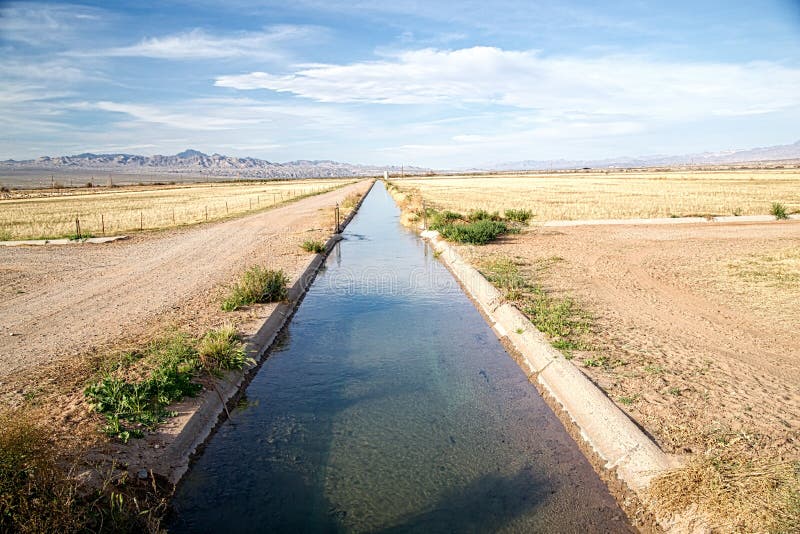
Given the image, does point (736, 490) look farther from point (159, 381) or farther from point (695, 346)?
point (159, 381)

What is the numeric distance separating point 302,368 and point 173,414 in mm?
2402

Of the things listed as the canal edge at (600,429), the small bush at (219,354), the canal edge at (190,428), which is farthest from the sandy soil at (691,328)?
the small bush at (219,354)

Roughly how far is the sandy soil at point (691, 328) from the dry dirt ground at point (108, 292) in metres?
6.62

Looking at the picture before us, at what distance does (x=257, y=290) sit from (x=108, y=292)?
12.3 ft

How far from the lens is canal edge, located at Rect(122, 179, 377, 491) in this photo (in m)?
4.96

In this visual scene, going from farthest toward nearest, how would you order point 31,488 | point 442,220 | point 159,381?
point 442,220 < point 159,381 < point 31,488

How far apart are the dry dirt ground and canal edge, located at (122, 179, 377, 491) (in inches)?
54.9

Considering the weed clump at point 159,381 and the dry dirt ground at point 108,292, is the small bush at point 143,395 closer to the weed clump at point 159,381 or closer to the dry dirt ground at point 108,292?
the weed clump at point 159,381

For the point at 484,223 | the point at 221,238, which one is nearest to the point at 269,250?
the point at 221,238

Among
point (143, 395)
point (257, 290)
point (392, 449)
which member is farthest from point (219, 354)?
point (257, 290)

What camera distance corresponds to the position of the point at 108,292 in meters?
11.6

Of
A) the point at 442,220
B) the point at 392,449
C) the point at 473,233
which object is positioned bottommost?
the point at 392,449

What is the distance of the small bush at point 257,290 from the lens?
10.3m

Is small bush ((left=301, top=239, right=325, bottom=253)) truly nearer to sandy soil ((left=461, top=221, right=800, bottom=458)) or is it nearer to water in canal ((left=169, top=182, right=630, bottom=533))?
sandy soil ((left=461, top=221, right=800, bottom=458))
